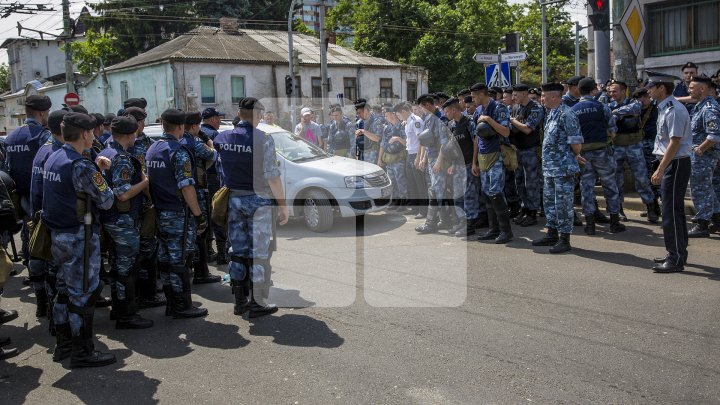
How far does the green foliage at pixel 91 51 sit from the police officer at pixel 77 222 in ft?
134

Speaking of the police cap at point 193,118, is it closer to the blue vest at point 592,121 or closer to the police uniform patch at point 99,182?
the police uniform patch at point 99,182

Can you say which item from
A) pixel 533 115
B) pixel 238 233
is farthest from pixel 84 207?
pixel 533 115

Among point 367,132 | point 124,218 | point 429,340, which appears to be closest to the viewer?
point 429,340

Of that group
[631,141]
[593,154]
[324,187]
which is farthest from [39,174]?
[631,141]

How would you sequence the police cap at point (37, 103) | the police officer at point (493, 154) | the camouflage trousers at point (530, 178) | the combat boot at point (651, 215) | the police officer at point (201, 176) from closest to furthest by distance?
the police cap at point (37, 103) → the police officer at point (201, 176) → the police officer at point (493, 154) → the combat boot at point (651, 215) → the camouflage trousers at point (530, 178)

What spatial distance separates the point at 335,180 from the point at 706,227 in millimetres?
5343

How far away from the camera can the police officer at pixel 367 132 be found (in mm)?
13125

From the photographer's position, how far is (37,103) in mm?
7211

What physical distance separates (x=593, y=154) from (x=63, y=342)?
23.7 feet

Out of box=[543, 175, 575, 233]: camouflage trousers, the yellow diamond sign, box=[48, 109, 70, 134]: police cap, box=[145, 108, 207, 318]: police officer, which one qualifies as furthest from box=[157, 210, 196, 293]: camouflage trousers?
the yellow diamond sign

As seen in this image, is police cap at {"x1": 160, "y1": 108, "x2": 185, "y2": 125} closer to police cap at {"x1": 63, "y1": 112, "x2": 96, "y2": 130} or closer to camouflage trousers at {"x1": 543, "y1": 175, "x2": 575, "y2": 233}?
police cap at {"x1": 63, "y1": 112, "x2": 96, "y2": 130}

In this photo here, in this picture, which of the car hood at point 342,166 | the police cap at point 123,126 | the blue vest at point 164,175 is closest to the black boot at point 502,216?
the car hood at point 342,166

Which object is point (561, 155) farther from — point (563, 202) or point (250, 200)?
point (250, 200)

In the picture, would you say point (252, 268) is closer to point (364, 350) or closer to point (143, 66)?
point (364, 350)
